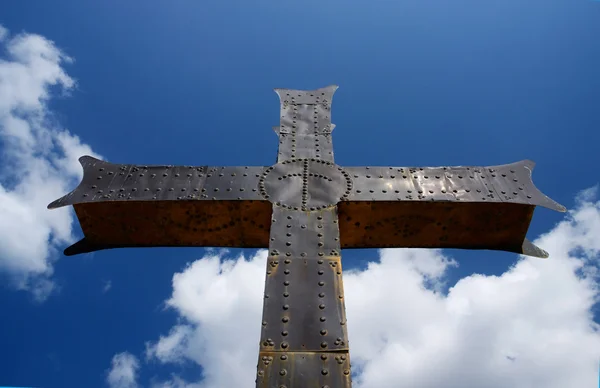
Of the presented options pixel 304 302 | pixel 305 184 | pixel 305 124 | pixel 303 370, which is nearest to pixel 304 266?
pixel 304 302

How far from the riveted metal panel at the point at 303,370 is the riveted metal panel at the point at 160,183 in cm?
194

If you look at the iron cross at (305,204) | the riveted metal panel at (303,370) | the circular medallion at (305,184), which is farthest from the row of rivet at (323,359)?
the circular medallion at (305,184)

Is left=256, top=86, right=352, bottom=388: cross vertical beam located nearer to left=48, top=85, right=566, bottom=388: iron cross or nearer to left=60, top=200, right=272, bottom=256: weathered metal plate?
left=48, top=85, right=566, bottom=388: iron cross

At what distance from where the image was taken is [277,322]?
12.3ft

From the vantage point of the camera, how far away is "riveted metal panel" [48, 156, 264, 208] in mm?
5141

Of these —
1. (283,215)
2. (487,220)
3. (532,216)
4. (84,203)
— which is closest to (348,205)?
(283,215)

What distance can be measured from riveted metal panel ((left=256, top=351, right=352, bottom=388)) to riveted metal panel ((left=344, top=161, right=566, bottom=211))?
1.95 meters

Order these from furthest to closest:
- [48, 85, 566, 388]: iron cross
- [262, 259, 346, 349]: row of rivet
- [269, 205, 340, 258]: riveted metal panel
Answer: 1. [48, 85, 566, 388]: iron cross
2. [269, 205, 340, 258]: riveted metal panel
3. [262, 259, 346, 349]: row of rivet

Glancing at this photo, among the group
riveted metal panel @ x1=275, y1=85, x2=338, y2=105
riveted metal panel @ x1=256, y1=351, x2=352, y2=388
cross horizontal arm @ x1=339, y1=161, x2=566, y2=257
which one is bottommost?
riveted metal panel @ x1=256, y1=351, x2=352, y2=388

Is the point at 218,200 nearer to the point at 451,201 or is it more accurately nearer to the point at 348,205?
the point at 348,205

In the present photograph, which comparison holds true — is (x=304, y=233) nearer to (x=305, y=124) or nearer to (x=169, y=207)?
(x=169, y=207)

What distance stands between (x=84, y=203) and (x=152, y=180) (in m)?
0.73

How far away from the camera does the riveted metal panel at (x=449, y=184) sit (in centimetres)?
515

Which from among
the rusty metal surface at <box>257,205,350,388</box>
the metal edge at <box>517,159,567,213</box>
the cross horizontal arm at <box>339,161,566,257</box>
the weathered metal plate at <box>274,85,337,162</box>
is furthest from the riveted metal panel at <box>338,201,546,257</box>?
the weathered metal plate at <box>274,85,337,162</box>
